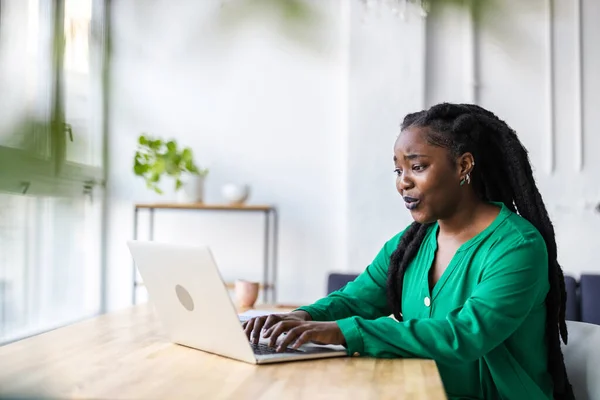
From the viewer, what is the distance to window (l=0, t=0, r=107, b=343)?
18 cm

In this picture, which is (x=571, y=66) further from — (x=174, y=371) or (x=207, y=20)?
(x=207, y=20)

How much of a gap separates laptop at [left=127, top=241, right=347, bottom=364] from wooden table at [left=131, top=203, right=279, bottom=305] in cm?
229

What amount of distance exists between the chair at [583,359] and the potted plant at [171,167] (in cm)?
250

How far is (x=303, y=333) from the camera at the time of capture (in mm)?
1197

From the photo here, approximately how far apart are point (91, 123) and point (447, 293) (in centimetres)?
131

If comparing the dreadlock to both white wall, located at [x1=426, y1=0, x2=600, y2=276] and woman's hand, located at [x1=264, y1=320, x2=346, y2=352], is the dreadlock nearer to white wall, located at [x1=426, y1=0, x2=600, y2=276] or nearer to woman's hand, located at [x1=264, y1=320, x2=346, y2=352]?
woman's hand, located at [x1=264, y1=320, x2=346, y2=352]

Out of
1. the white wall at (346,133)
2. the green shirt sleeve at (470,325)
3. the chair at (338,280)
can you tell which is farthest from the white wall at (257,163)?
the green shirt sleeve at (470,325)

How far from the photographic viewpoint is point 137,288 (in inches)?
159

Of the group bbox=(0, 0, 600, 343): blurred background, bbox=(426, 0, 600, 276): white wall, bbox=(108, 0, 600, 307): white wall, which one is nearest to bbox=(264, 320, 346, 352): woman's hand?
bbox=(0, 0, 600, 343): blurred background

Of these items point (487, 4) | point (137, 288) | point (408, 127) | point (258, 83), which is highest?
point (258, 83)

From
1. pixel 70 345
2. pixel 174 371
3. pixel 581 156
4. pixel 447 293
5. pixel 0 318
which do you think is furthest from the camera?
pixel 581 156

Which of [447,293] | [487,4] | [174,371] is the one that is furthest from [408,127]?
[487,4]

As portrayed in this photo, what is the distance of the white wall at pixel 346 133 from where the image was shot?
3.69 metres

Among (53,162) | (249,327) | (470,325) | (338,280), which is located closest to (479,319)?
(470,325)
